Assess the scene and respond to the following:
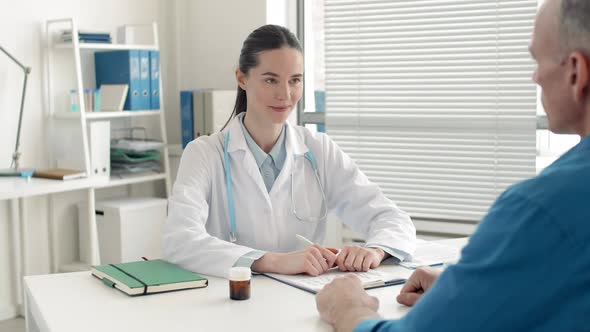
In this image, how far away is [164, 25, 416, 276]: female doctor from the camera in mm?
2215

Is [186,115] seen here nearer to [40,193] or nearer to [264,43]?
[40,193]

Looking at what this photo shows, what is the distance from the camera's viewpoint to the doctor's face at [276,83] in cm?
227

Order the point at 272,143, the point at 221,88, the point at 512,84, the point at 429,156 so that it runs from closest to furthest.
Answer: the point at 272,143 < the point at 512,84 < the point at 429,156 < the point at 221,88

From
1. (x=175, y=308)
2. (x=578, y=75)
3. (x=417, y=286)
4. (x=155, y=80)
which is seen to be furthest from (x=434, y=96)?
(x=578, y=75)

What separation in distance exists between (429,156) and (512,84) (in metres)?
0.60

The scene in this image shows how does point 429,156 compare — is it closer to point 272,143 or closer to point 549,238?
point 272,143

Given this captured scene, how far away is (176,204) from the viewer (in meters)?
2.08

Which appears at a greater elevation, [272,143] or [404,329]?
[272,143]

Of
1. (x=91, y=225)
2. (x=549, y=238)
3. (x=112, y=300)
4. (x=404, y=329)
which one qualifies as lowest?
(x=91, y=225)

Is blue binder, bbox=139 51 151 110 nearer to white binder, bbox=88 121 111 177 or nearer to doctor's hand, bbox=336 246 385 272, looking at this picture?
white binder, bbox=88 121 111 177

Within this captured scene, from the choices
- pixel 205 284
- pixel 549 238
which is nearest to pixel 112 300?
pixel 205 284

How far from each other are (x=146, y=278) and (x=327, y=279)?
45 cm

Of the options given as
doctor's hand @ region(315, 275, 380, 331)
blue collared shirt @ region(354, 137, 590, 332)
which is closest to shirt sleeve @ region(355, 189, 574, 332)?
blue collared shirt @ region(354, 137, 590, 332)

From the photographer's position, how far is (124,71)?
162 inches
